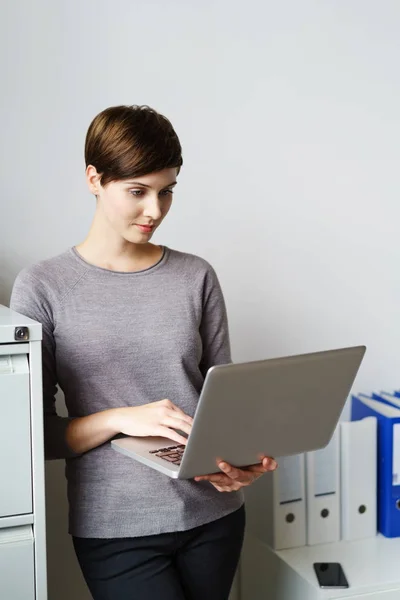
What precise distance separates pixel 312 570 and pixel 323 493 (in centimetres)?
23

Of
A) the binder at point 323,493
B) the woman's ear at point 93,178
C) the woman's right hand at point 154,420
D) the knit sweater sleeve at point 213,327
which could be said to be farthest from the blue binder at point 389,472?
the woman's ear at point 93,178

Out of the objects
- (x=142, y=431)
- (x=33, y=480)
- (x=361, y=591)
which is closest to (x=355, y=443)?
(x=361, y=591)

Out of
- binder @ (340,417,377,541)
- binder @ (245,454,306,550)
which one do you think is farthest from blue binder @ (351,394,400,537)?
binder @ (245,454,306,550)

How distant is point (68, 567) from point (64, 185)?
98 cm

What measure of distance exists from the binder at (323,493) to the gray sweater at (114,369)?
591 mm

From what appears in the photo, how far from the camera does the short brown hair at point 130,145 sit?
4.73 feet

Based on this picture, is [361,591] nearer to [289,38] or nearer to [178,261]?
[178,261]

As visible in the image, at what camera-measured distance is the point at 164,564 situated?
57.7 inches

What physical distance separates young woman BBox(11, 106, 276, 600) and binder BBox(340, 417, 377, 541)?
0.68 metres

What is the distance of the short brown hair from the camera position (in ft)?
4.73

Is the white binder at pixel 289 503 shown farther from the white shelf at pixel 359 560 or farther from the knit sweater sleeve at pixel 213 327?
the knit sweater sleeve at pixel 213 327

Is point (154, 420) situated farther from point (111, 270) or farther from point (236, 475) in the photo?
point (111, 270)

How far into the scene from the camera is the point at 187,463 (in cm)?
123

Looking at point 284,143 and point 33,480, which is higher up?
point 284,143
